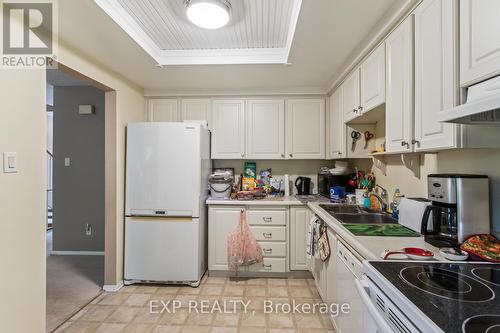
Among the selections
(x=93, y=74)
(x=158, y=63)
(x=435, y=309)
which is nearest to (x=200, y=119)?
(x=158, y=63)

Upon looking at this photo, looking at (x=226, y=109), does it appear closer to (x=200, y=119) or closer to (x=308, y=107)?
(x=200, y=119)

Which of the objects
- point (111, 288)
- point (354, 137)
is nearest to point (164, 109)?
point (111, 288)

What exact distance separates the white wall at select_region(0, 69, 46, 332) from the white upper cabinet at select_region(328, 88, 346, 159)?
256cm

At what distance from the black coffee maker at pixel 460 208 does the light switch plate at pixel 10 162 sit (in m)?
2.38

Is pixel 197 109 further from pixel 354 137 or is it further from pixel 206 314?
pixel 206 314

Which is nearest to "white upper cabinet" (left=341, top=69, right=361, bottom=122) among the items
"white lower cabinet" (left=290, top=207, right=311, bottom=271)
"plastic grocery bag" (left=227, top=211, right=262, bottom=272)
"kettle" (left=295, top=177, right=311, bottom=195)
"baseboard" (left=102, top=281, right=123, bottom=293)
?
"kettle" (left=295, top=177, right=311, bottom=195)

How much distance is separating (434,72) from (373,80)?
0.68 m

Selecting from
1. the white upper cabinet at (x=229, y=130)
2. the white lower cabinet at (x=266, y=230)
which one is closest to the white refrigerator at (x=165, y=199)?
the white lower cabinet at (x=266, y=230)

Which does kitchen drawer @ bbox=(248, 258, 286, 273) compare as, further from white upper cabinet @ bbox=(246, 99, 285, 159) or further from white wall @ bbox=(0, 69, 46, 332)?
white wall @ bbox=(0, 69, 46, 332)

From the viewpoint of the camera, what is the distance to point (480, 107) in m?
0.81

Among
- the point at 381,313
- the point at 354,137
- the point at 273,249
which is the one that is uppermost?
the point at 354,137

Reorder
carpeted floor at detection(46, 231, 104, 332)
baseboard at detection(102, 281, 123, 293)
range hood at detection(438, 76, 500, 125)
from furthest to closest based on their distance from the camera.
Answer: baseboard at detection(102, 281, 123, 293) < carpeted floor at detection(46, 231, 104, 332) < range hood at detection(438, 76, 500, 125)

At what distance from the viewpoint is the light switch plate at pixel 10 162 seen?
1420mm

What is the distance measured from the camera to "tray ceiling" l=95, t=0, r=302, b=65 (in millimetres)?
1739
